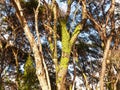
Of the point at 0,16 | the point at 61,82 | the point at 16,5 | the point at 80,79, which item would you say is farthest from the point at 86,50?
the point at 16,5

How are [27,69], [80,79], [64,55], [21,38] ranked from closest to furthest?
[64,55], [27,69], [21,38], [80,79]

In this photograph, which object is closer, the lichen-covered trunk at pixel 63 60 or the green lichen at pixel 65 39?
the lichen-covered trunk at pixel 63 60

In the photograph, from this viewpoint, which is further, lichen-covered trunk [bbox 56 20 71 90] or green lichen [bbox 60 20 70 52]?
green lichen [bbox 60 20 70 52]

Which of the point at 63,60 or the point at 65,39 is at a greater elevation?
the point at 65,39

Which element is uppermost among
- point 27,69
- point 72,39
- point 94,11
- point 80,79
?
point 94,11

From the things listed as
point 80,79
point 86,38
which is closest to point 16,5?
point 86,38

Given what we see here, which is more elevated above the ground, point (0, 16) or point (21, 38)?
point (0, 16)

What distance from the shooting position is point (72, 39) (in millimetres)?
11695

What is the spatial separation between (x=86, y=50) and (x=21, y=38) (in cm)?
396

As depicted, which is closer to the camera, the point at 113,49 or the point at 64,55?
the point at 64,55

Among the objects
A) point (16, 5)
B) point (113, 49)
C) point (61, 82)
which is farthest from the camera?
point (113, 49)

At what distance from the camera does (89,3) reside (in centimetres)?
1531

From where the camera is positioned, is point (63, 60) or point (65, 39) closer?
point (63, 60)

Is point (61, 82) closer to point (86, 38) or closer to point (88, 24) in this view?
point (88, 24)
